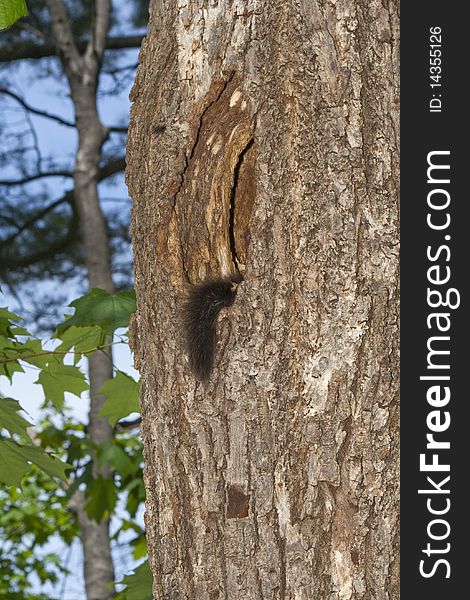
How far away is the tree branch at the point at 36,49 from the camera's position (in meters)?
4.99

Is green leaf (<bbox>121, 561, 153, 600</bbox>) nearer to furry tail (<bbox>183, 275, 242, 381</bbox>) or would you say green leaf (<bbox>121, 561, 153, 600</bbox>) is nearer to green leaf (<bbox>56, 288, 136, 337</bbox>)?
green leaf (<bbox>56, 288, 136, 337</bbox>)

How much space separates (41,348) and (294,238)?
0.85m

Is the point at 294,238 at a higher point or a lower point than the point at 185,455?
higher

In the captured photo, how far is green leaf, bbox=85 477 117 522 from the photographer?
3.05 m

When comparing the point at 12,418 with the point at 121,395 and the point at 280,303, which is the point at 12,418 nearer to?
the point at 121,395

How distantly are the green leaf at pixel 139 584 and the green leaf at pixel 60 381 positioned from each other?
1.21 ft

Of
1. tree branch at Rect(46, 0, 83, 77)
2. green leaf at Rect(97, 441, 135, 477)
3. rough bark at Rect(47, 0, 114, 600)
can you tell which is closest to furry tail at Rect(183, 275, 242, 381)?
Answer: green leaf at Rect(97, 441, 135, 477)

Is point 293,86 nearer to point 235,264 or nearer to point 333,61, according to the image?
point 333,61

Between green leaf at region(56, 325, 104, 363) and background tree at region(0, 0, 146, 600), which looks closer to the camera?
green leaf at region(56, 325, 104, 363)

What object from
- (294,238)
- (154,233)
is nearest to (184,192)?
(154,233)

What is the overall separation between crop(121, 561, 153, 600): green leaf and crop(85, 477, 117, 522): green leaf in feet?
4.76

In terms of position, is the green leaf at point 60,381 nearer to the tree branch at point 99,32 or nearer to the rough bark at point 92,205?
the rough bark at point 92,205

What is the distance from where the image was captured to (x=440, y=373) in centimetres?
94

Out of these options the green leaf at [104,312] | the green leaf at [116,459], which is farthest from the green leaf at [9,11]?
the green leaf at [116,459]
